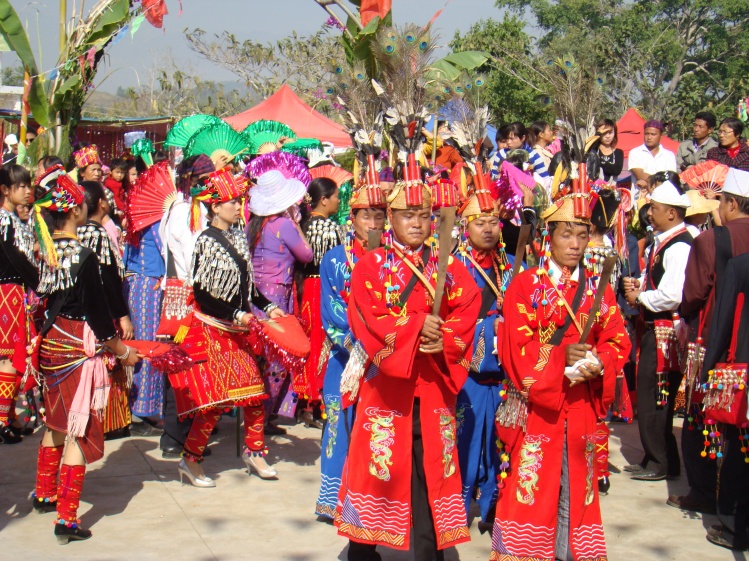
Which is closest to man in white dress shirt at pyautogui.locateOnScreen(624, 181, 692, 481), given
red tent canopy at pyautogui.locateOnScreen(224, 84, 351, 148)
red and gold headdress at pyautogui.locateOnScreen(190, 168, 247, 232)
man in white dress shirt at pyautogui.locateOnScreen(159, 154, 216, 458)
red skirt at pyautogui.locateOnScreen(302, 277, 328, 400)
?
red skirt at pyautogui.locateOnScreen(302, 277, 328, 400)

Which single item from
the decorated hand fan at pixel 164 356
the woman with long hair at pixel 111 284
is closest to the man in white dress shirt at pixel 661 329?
the decorated hand fan at pixel 164 356

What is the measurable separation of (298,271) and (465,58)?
3.44 meters

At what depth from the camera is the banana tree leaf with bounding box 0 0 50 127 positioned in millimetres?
8281

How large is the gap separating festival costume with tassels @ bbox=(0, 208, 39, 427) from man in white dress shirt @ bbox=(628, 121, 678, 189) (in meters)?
6.51

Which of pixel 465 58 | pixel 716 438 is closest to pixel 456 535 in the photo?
pixel 716 438

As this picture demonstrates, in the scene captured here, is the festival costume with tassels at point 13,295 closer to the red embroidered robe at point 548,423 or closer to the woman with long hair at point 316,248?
the woman with long hair at point 316,248

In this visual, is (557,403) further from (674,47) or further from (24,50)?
(674,47)

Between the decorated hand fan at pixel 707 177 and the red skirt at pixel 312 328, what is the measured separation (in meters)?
2.94

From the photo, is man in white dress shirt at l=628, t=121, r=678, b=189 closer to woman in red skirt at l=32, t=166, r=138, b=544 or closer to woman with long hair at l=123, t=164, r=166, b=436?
woman with long hair at l=123, t=164, r=166, b=436

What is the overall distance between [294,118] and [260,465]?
1283 centimetres

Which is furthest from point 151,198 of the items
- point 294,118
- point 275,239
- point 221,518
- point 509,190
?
point 294,118

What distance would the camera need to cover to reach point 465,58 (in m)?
9.28

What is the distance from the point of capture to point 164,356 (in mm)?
5367

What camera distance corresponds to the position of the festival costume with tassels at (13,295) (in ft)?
18.2
